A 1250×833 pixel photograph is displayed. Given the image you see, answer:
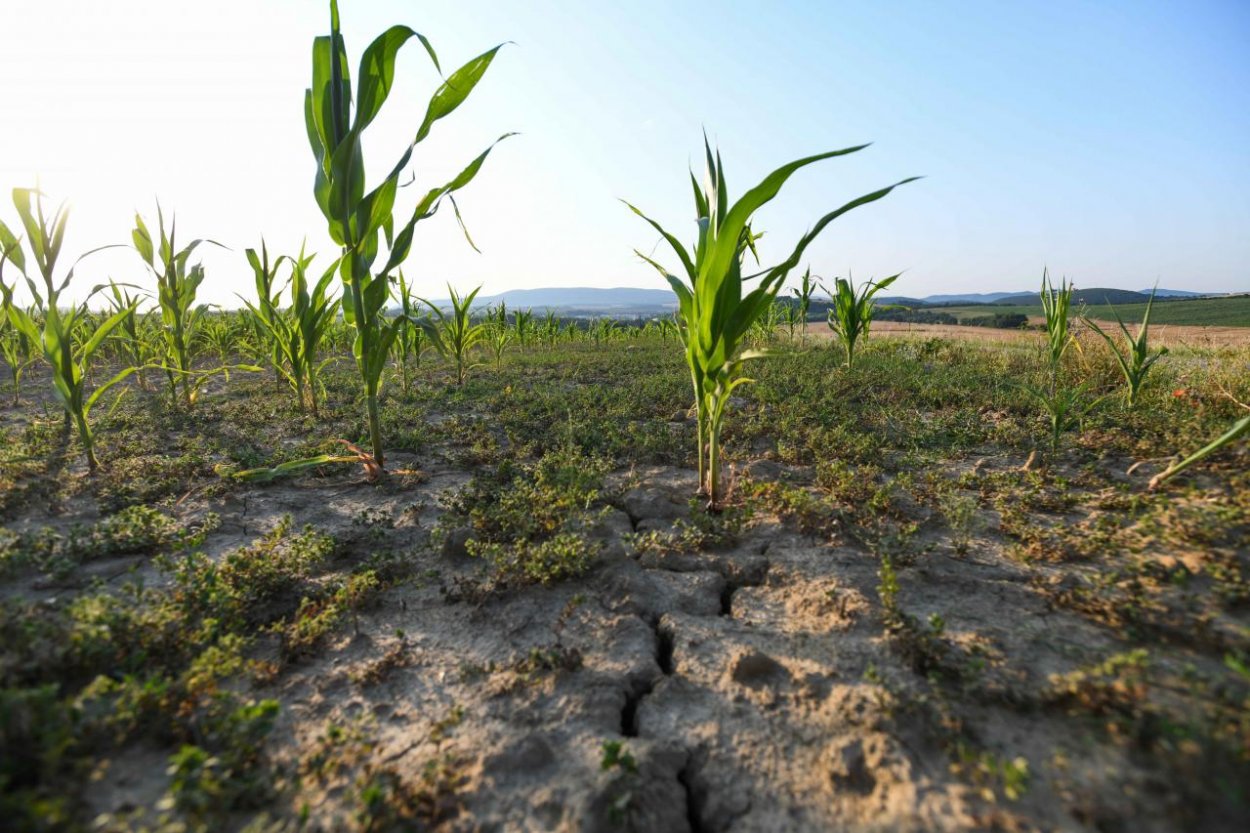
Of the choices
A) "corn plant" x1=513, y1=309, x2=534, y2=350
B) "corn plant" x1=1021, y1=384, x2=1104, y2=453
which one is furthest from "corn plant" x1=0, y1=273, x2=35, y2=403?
"corn plant" x1=1021, y1=384, x2=1104, y2=453

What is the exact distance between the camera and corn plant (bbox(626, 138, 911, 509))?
2133mm

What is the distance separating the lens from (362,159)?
273 cm

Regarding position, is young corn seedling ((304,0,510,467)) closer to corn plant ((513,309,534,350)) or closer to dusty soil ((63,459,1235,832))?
dusty soil ((63,459,1235,832))

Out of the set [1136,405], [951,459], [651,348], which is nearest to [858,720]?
[951,459]

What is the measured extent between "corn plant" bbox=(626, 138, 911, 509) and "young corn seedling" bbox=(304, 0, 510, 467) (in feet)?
3.33

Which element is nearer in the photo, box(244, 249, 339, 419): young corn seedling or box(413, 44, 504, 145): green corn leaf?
box(413, 44, 504, 145): green corn leaf

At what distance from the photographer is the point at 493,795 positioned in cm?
124

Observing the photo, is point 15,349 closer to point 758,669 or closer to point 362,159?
point 362,159

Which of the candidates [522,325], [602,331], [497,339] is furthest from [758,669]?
[602,331]

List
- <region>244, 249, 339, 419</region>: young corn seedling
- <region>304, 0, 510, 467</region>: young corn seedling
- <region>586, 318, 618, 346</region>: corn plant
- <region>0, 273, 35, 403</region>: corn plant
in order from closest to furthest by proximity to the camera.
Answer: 1. <region>304, 0, 510, 467</region>: young corn seedling
2. <region>244, 249, 339, 419</region>: young corn seedling
3. <region>0, 273, 35, 403</region>: corn plant
4. <region>586, 318, 618, 346</region>: corn plant

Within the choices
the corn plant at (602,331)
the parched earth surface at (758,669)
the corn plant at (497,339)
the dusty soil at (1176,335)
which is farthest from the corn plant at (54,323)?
the corn plant at (602,331)

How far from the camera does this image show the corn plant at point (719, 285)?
213 centimetres

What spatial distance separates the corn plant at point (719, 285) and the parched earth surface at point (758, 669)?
0.54 meters

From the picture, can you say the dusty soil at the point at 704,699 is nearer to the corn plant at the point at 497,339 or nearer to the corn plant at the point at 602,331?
the corn plant at the point at 497,339
